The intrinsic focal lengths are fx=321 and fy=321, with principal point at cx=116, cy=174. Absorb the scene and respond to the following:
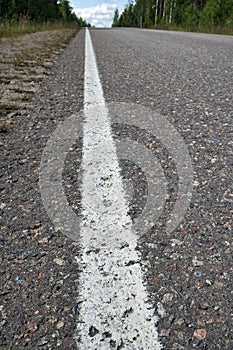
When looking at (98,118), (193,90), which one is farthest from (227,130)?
(193,90)

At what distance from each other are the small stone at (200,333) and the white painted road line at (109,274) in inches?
4.4

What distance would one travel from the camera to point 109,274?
1096mm

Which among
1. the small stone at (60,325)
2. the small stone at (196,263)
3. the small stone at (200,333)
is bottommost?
the small stone at (60,325)

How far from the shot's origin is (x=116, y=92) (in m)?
3.35

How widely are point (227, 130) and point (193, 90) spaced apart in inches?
50.0

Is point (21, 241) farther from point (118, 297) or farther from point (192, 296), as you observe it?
point (192, 296)

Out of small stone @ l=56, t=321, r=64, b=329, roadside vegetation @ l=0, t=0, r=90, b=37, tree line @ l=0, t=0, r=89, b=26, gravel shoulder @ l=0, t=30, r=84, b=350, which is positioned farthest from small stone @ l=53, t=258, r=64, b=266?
tree line @ l=0, t=0, r=89, b=26

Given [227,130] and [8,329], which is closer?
[8,329]

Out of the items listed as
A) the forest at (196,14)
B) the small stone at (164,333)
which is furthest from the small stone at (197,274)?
the forest at (196,14)

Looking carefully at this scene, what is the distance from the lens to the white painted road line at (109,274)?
90 centimetres

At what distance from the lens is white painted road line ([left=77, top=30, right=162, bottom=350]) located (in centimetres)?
90

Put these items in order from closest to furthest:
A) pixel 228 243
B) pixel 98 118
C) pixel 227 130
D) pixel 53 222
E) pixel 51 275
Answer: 1. pixel 51 275
2. pixel 228 243
3. pixel 53 222
4. pixel 227 130
5. pixel 98 118

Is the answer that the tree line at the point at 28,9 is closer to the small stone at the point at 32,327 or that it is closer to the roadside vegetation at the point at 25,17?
the roadside vegetation at the point at 25,17

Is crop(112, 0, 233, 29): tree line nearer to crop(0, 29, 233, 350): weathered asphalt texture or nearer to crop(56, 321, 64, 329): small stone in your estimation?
crop(0, 29, 233, 350): weathered asphalt texture
